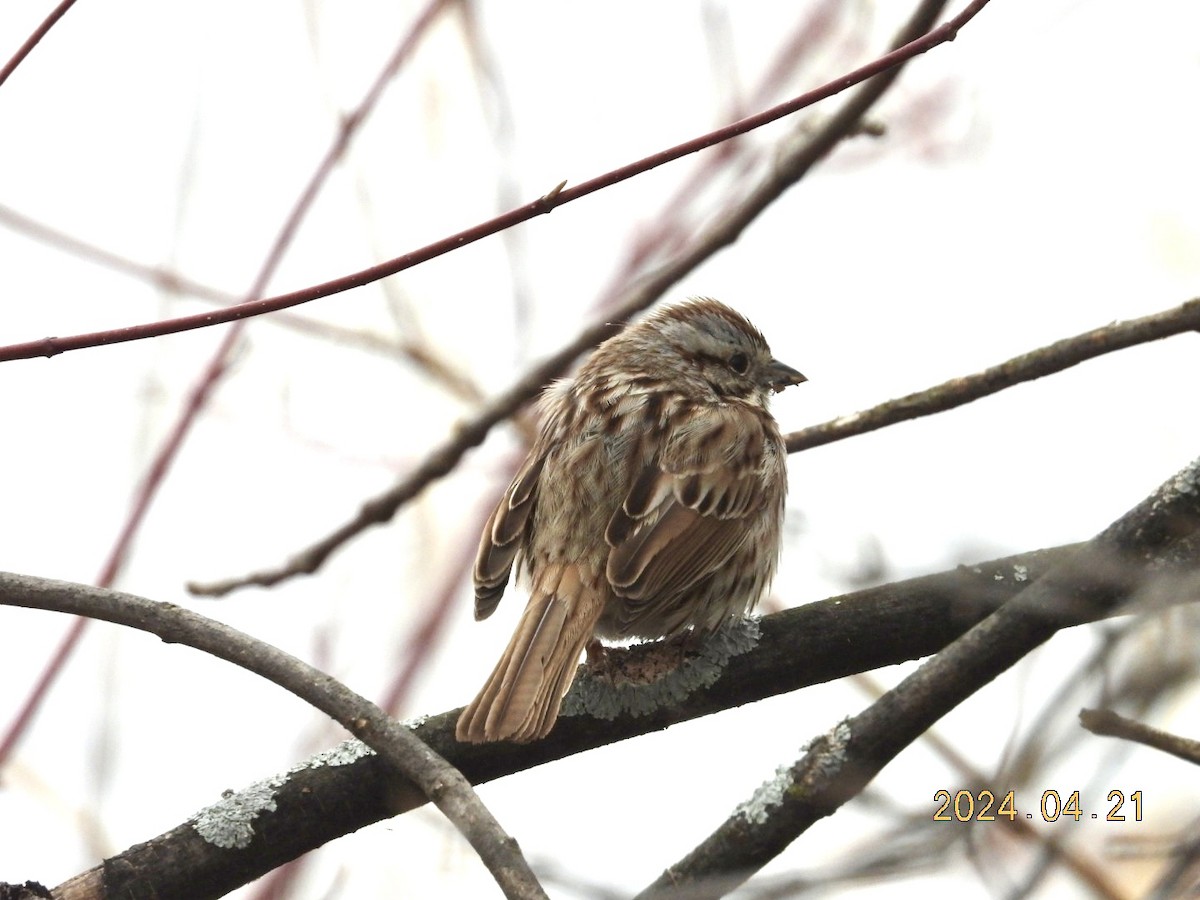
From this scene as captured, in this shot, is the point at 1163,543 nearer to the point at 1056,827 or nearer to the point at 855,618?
the point at 1056,827

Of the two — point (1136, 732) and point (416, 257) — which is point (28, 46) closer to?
point (416, 257)

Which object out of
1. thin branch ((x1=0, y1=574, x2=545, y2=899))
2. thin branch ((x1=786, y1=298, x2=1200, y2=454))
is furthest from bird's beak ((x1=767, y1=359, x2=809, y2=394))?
thin branch ((x1=0, y1=574, x2=545, y2=899))

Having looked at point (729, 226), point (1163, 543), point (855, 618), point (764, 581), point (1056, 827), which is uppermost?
point (729, 226)

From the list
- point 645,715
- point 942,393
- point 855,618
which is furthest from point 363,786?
point 942,393

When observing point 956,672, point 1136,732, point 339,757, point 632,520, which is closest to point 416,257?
point 956,672

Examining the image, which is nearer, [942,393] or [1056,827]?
[1056,827]

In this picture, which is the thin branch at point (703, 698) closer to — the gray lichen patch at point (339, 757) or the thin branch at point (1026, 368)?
the gray lichen patch at point (339, 757)
